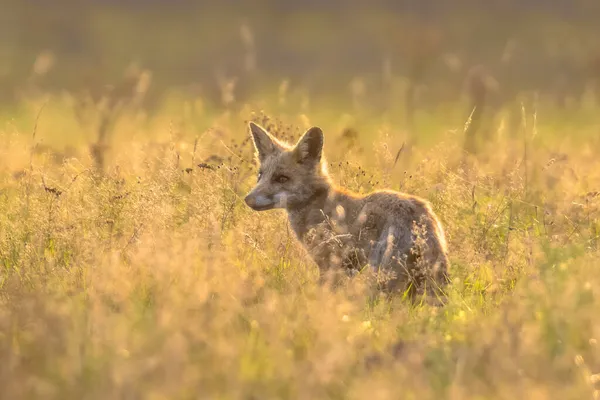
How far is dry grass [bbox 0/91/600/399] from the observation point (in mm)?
4938

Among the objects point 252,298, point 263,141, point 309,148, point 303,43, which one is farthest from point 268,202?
point 303,43

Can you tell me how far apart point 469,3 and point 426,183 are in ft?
117

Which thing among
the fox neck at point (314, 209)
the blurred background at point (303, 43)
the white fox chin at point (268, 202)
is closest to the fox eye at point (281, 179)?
the white fox chin at point (268, 202)

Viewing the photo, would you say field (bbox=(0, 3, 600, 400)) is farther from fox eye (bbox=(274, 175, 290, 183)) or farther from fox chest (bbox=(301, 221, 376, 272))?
fox eye (bbox=(274, 175, 290, 183))

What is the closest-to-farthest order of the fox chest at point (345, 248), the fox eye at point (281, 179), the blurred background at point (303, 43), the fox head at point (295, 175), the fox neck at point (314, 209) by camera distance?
the fox chest at point (345, 248) → the fox neck at point (314, 209) → the fox head at point (295, 175) → the fox eye at point (281, 179) → the blurred background at point (303, 43)

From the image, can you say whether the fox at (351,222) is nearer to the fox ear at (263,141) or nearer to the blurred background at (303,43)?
the fox ear at (263,141)

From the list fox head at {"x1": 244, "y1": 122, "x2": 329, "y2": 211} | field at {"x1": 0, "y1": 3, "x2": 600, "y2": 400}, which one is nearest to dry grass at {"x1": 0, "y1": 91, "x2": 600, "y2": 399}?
field at {"x1": 0, "y1": 3, "x2": 600, "y2": 400}

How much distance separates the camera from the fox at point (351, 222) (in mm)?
7359

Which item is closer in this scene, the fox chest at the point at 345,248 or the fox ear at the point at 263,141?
the fox chest at the point at 345,248

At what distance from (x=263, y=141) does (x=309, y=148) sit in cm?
57

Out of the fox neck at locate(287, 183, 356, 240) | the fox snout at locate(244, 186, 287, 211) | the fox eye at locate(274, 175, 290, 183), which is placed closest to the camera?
the fox snout at locate(244, 186, 287, 211)

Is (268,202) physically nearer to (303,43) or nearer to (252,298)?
(252,298)

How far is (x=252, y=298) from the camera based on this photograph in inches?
260

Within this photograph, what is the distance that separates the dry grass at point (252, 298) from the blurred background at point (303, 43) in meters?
12.6
